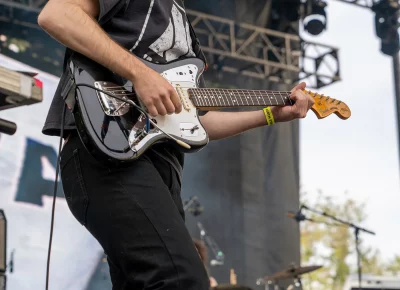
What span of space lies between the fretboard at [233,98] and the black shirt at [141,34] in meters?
0.16

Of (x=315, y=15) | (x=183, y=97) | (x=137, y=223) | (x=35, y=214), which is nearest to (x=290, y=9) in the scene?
(x=315, y=15)

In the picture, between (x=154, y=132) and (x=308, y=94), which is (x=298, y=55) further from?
(x=154, y=132)

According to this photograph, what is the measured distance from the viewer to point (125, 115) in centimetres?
189

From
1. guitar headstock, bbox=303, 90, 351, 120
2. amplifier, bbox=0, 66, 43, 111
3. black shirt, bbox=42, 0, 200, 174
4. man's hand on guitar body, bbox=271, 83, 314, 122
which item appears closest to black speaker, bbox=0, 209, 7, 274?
amplifier, bbox=0, 66, 43, 111

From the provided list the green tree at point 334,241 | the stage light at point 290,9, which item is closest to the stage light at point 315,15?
the stage light at point 290,9

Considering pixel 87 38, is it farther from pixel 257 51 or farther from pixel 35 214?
pixel 257 51

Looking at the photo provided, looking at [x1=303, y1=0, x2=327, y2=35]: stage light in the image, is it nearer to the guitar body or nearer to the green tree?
the guitar body

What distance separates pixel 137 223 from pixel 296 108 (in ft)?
3.04

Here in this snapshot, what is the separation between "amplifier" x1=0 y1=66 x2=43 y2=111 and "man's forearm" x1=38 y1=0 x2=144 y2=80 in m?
0.46

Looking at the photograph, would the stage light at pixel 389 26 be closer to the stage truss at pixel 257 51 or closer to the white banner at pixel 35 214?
the stage truss at pixel 257 51

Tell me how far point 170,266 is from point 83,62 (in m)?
0.68

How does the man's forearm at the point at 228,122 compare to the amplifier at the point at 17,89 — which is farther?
the man's forearm at the point at 228,122

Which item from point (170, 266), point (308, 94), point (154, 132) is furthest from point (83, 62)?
point (308, 94)

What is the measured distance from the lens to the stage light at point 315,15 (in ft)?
26.3
